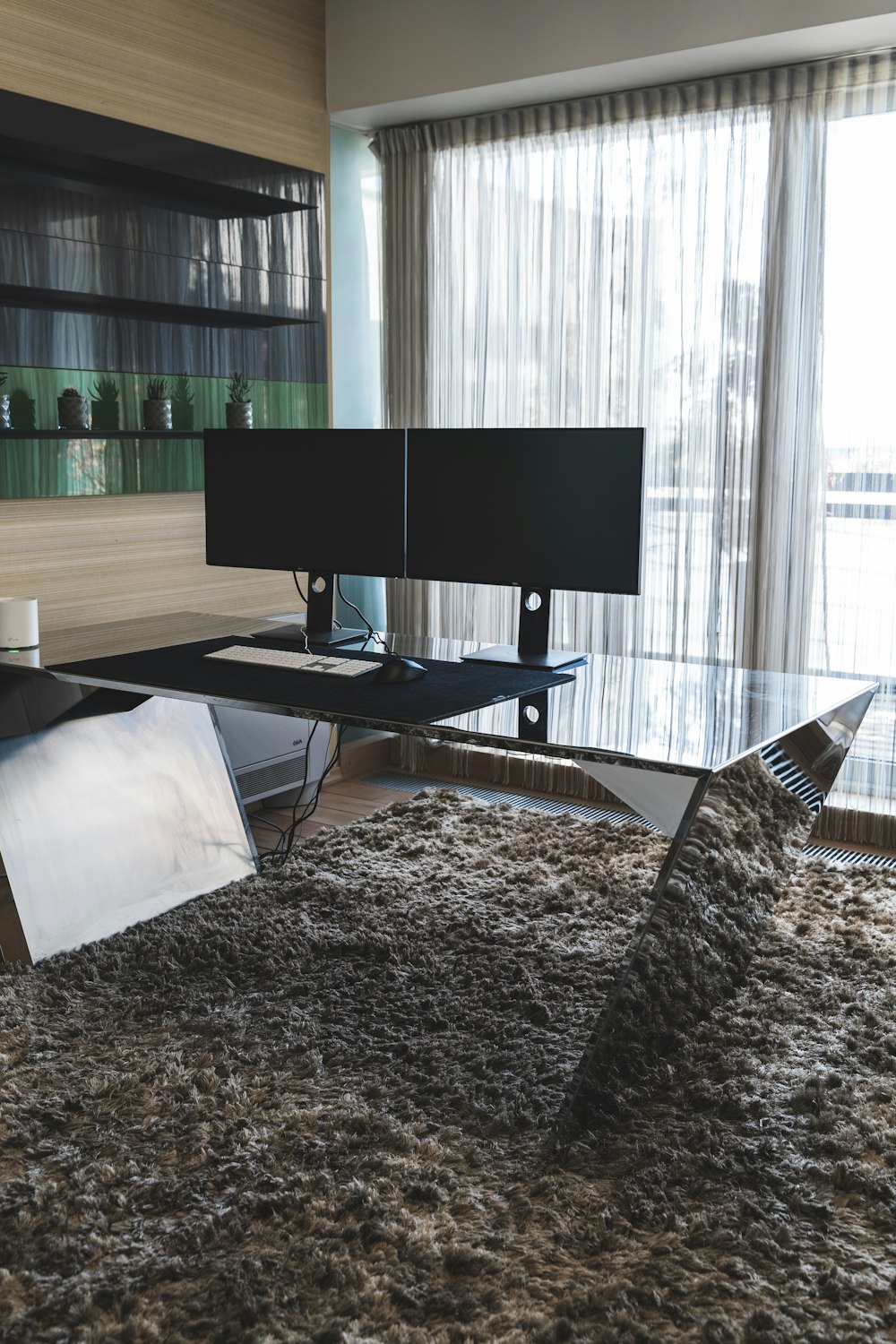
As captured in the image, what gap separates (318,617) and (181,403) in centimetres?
107

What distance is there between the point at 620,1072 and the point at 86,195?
2.86 meters

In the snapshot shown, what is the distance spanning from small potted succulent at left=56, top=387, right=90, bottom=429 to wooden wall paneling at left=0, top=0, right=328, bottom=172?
2.65 feet

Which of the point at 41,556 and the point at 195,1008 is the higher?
the point at 41,556

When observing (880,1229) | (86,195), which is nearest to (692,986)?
(880,1229)

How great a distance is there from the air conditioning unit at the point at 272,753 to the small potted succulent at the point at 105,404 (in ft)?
3.07

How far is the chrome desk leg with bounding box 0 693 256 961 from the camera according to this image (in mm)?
2957

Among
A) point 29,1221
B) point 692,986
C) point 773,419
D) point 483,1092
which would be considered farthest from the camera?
point 773,419

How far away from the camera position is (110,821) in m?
3.19

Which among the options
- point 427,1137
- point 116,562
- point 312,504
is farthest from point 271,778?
point 427,1137

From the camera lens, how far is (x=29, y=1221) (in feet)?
6.14

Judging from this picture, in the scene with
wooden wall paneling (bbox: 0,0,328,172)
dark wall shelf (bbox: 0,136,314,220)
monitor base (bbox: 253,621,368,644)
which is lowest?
monitor base (bbox: 253,621,368,644)

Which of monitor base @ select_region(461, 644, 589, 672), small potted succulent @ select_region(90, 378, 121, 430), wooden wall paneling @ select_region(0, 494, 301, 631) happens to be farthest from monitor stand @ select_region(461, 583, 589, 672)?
small potted succulent @ select_region(90, 378, 121, 430)

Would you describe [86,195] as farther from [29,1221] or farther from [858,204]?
[29,1221]

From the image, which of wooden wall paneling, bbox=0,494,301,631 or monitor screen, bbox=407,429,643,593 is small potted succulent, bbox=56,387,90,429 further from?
monitor screen, bbox=407,429,643,593
